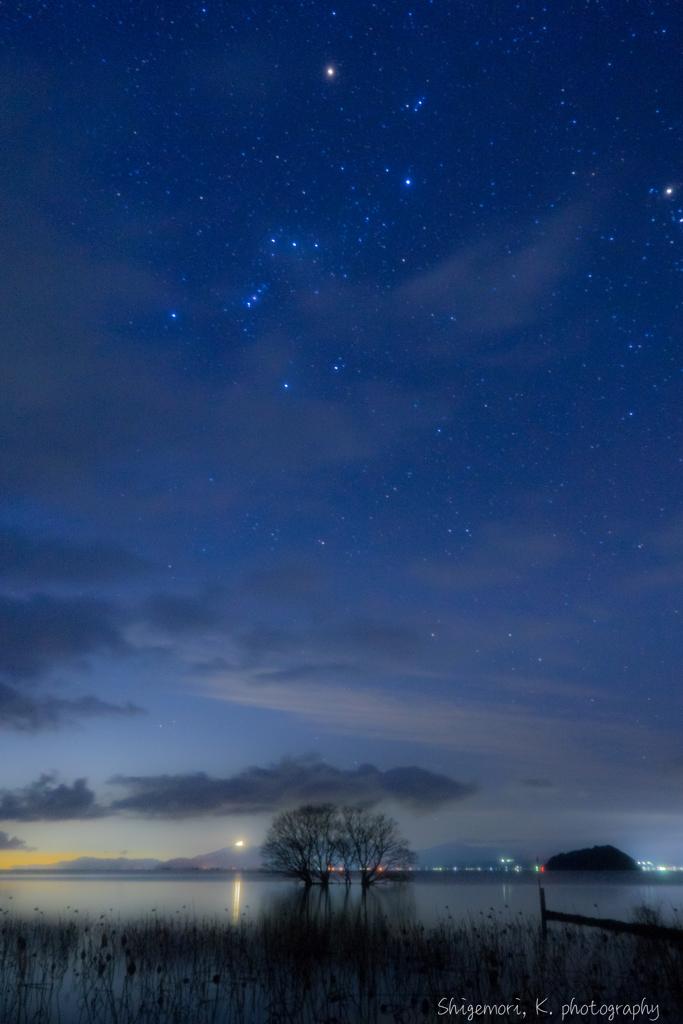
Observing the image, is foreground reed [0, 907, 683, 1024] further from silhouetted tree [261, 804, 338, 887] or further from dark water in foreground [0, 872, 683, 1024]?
silhouetted tree [261, 804, 338, 887]

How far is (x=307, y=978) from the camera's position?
16.9m

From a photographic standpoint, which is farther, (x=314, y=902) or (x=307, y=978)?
(x=314, y=902)

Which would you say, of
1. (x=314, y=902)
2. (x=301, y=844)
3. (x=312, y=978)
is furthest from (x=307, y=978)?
(x=301, y=844)

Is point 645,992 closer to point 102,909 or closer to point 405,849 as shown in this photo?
point 102,909

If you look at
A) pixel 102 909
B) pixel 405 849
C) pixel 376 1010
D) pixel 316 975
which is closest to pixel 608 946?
pixel 316 975

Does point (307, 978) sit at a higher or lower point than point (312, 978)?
higher

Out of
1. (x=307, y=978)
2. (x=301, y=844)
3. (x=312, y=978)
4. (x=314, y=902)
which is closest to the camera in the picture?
(x=307, y=978)

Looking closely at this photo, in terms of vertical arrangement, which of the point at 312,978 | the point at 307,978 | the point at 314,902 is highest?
the point at 307,978

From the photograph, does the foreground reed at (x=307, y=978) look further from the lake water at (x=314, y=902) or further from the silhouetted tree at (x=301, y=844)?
the silhouetted tree at (x=301, y=844)

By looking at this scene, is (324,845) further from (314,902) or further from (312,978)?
(312,978)

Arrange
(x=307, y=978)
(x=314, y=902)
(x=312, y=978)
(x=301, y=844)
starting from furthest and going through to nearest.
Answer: (x=301, y=844) → (x=314, y=902) → (x=312, y=978) → (x=307, y=978)

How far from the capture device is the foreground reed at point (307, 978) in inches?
601

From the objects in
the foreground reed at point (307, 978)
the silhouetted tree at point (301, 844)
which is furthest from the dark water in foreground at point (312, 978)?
the silhouetted tree at point (301, 844)

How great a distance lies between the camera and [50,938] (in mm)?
25047
